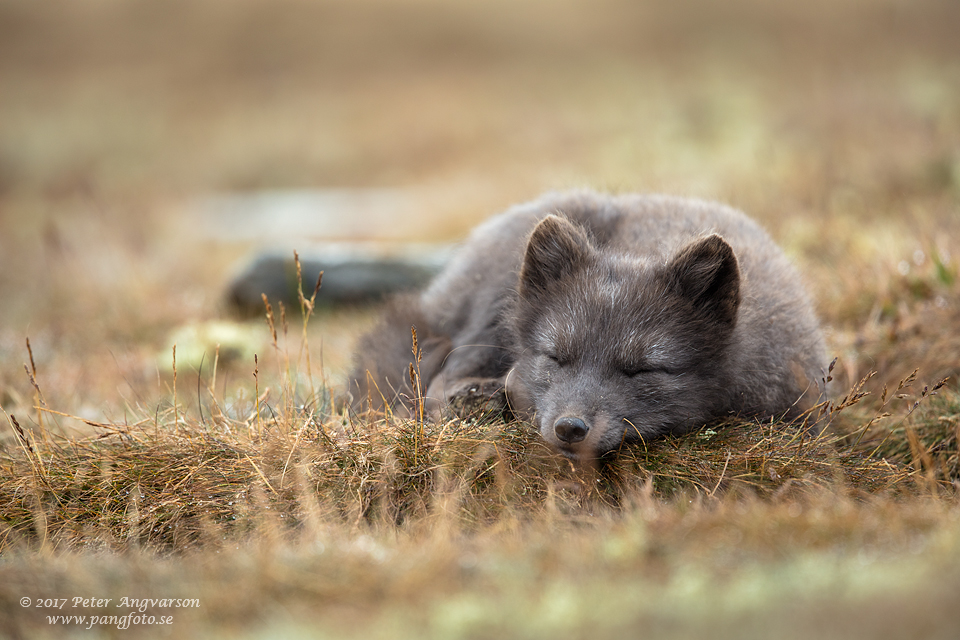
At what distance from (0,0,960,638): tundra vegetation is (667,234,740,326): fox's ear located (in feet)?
1.95

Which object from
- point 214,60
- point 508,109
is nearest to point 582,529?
point 508,109

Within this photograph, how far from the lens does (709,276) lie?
138 inches

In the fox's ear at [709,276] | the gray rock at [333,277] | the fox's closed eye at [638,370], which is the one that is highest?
the fox's ear at [709,276]

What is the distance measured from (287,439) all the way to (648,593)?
6.35 ft

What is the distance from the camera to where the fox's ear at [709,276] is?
3457 mm

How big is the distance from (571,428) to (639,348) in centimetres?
57

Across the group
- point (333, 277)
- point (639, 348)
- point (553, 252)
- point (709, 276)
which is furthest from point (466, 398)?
point (333, 277)

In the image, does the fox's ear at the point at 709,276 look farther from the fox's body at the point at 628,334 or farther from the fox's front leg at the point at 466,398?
the fox's front leg at the point at 466,398

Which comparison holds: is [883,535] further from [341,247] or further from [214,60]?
[214,60]

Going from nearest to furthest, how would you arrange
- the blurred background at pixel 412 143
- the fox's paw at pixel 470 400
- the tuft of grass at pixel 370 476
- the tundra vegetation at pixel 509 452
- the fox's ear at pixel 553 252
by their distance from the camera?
the tundra vegetation at pixel 509 452 < the tuft of grass at pixel 370 476 < the fox's ear at pixel 553 252 < the fox's paw at pixel 470 400 < the blurred background at pixel 412 143

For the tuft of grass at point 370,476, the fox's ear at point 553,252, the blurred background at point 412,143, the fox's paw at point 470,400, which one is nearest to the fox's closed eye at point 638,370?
the tuft of grass at point 370,476

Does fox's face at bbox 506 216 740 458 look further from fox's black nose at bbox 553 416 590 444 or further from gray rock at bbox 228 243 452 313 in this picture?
gray rock at bbox 228 243 452 313

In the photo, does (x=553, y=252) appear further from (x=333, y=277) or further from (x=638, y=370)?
(x=333, y=277)

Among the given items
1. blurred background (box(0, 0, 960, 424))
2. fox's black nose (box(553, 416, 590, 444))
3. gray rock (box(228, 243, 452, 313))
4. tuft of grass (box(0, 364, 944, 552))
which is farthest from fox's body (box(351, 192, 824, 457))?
gray rock (box(228, 243, 452, 313))
